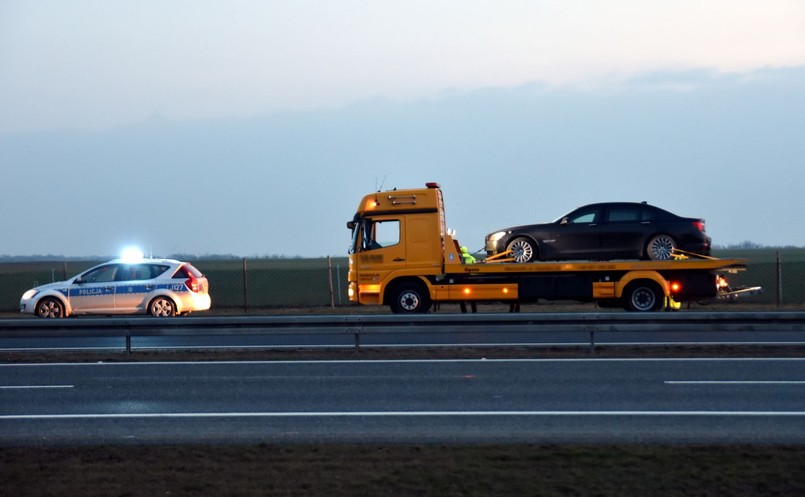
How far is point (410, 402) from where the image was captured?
10.8 metres

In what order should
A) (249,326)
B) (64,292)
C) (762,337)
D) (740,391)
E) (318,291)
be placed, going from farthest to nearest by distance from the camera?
(318,291)
(64,292)
(762,337)
(249,326)
(740,391)

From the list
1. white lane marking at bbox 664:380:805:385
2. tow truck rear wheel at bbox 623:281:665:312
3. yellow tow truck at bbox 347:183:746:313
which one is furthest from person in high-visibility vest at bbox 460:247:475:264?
white lane marking at bbox 664:380:805:385

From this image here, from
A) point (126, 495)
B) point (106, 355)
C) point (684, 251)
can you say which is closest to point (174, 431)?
point (126, 495)

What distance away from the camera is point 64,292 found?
23688 millimetres

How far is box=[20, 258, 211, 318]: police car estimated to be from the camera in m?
23.3

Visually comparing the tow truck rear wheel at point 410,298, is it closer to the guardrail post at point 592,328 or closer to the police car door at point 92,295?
the guardrail post at point 592,328

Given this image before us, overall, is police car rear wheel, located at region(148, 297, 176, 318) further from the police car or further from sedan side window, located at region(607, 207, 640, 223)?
sedan side window, located at region(607, 207, 640, 223)

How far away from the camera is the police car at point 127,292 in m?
23.3

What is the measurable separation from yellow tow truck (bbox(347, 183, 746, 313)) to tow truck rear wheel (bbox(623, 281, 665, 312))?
22 millimetres

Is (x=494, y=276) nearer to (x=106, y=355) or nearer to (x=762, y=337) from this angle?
(x=762, y=337)

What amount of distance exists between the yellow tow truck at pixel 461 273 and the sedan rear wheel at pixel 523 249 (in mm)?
281

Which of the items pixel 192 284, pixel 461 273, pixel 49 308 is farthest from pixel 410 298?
pixel 49 308

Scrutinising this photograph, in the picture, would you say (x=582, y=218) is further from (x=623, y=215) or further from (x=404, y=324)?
(x=404, y=324)

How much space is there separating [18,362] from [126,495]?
989 centimetres
